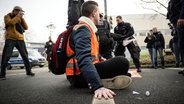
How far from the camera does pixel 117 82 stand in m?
3.88

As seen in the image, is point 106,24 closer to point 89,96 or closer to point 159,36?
point 89,96

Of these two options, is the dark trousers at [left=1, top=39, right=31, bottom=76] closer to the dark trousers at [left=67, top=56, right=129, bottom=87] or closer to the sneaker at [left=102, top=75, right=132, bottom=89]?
the dark trousers at [left=67, top=56, right=129, bottom=87]

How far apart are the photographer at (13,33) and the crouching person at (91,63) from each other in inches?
126

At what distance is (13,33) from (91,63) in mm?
5367

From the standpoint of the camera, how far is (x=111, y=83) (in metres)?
3.90

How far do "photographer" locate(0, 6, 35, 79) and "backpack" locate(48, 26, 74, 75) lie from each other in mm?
3357

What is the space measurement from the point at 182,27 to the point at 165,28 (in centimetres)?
7721

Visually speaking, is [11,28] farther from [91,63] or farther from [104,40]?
[91,63]

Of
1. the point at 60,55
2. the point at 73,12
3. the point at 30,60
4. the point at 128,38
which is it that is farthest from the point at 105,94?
the point at 30,60

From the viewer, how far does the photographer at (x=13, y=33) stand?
6664mm

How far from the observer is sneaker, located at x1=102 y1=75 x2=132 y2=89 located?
3.78 m

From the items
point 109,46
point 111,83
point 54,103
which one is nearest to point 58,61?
point 54,103

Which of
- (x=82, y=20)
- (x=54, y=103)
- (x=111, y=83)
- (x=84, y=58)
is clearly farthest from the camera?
(x=111, y=83)

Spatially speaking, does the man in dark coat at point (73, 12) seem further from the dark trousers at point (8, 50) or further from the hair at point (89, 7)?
the dark trousers at point (8, 50)
